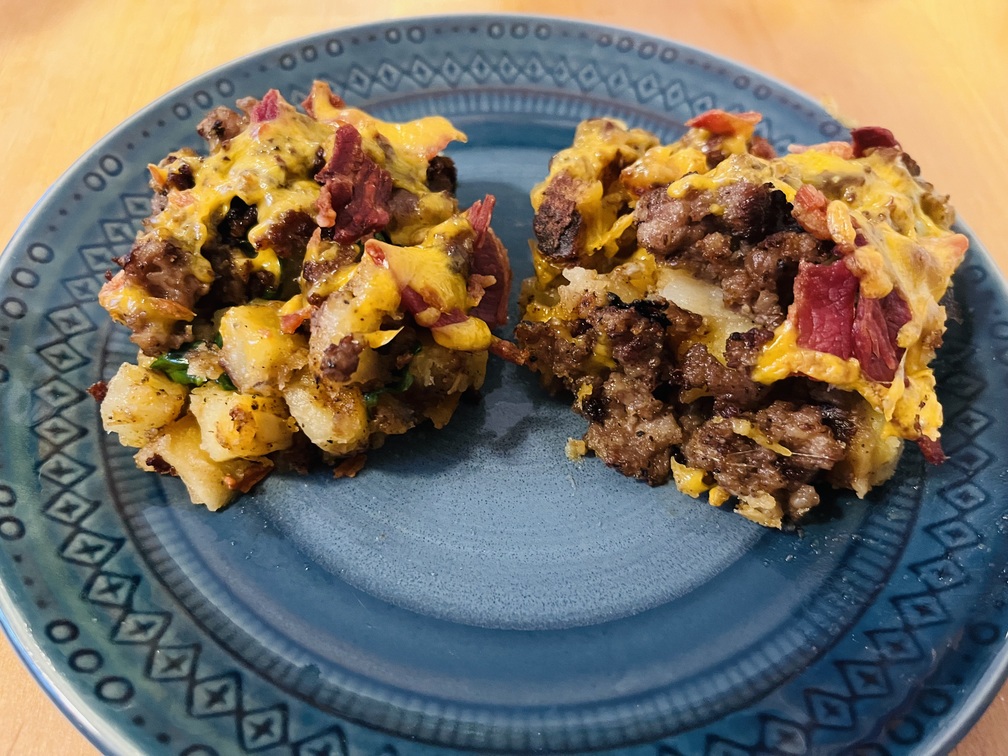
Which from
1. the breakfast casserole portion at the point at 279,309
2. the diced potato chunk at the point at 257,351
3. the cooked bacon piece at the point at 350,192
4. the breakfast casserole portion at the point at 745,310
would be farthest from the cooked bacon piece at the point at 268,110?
the breakfast casserole portion at the point at 745,310

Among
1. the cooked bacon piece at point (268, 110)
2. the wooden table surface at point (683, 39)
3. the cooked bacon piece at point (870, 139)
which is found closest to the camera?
the cooked bacon piece at point (268, 110)

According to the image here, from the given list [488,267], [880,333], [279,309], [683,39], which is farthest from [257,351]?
[683,39]

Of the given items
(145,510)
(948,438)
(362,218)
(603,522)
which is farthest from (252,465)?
(948,438)

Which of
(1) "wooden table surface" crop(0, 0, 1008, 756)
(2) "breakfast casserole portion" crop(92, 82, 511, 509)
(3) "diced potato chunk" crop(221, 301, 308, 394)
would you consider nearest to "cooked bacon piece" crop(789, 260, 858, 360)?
(2) "breakfast casserole portion" crop(92, 82, 511, 509)

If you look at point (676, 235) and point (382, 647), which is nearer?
point (382, 647)

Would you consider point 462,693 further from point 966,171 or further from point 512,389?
point 966,171

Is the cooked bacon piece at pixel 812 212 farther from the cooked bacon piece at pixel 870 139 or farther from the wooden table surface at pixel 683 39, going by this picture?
the wooden table surface at pixel 683 39
